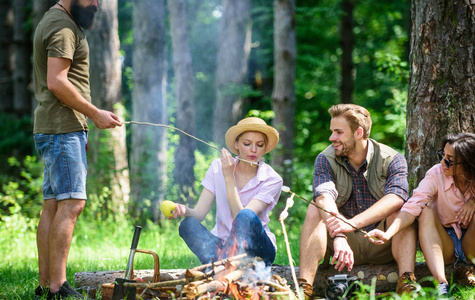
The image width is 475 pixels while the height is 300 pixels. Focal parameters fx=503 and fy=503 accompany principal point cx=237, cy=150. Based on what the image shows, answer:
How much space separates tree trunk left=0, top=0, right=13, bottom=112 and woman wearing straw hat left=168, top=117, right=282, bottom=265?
43.2 ft

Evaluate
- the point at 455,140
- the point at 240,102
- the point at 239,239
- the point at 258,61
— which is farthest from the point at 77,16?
the point at 258,61

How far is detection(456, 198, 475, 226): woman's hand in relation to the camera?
347cm

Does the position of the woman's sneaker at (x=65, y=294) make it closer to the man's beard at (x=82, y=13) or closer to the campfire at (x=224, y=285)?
the campfire at (x=224, y=285)

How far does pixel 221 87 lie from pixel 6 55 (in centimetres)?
785

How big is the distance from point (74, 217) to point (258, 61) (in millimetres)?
12445

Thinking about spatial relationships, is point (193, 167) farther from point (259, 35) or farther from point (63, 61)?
point (259, 35)

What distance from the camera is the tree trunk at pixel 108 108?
7699 millimetres

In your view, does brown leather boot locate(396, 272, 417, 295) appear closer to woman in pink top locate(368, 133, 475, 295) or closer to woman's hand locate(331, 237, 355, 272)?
woman in pink top locate(368, 133, 475, 295)

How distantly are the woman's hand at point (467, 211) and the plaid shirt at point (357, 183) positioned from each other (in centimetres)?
40

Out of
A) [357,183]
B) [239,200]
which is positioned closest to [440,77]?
[357,183]

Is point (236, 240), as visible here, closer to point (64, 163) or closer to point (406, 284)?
point (406, 284)

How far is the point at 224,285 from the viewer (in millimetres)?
3023

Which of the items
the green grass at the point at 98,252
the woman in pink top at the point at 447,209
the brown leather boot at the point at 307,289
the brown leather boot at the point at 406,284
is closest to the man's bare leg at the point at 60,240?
the green grass at the point at 98,252

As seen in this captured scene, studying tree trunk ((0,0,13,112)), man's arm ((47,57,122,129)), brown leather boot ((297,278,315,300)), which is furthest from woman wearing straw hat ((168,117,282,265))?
tree trunk ((0,0,13,112))
